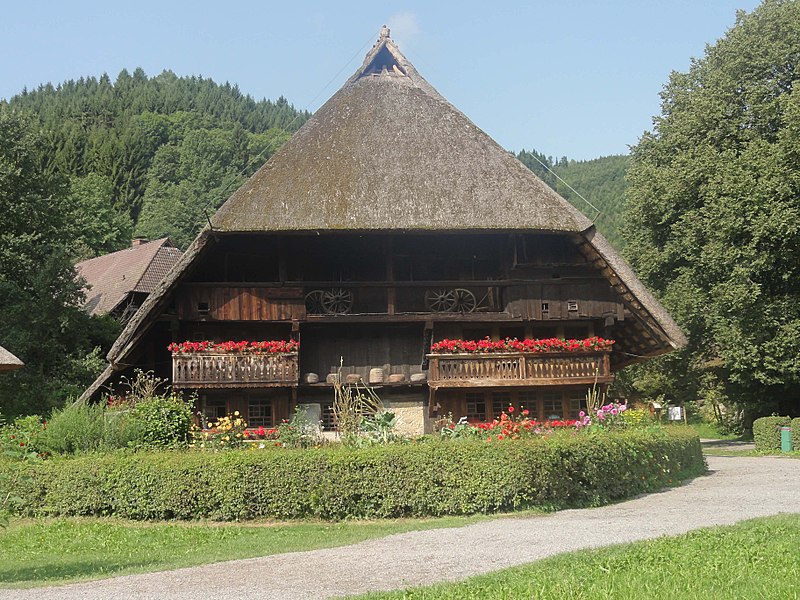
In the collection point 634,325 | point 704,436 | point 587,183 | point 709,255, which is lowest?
point 704,436

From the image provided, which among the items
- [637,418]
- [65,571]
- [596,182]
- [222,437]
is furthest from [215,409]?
[596,182]

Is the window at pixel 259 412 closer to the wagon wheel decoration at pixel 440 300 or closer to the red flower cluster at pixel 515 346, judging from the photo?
the red flower cluster at pixel 515 346

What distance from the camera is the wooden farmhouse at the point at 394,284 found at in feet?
75.9

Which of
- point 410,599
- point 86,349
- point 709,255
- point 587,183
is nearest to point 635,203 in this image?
point 709,255

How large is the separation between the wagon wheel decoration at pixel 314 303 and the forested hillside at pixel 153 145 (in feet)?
129

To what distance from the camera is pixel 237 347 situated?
2355 cm

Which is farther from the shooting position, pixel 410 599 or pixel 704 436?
pixel 704 436

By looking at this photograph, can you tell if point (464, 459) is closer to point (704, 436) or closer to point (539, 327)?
point (539, 327)

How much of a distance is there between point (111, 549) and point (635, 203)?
101 ft

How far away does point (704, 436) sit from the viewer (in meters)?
51.9

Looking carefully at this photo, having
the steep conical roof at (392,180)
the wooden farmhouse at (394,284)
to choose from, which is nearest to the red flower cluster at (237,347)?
the wooden farmhouse at (394,284)

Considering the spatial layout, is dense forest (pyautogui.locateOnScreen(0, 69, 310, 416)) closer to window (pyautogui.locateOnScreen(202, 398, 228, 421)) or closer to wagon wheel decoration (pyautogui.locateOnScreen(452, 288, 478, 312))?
window (pyautogui.locateOnScreen(202, 398, 228, 421))

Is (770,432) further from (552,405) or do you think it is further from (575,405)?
(552,405)

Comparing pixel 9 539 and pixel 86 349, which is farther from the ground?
pixel 86 349
